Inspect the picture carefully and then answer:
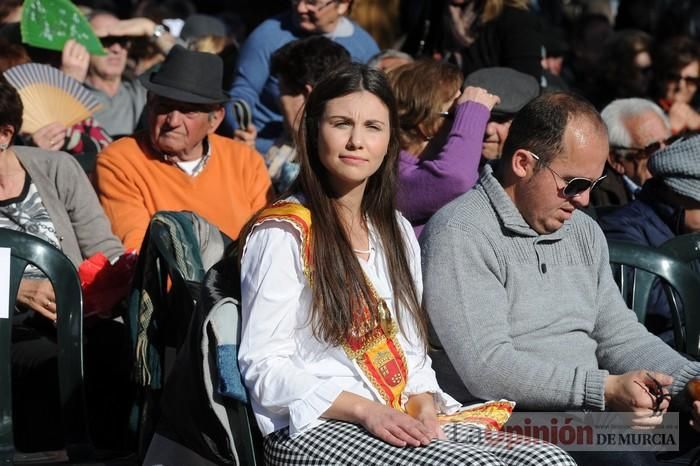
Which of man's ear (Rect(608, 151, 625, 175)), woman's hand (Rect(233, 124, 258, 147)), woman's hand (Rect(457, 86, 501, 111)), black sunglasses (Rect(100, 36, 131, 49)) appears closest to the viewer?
woman's hand (Rect(457, 86, 501, 111))

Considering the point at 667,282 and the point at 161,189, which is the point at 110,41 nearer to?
the point at 161,189

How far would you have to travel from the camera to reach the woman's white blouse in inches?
136

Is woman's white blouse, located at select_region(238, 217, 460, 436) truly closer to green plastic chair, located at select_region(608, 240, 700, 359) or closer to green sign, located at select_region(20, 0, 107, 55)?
green plastic chair, located at select_region(608, 240, 700, 359)

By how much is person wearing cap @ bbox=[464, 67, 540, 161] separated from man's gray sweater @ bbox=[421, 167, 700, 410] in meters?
1.09

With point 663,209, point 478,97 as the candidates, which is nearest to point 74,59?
point 478,97

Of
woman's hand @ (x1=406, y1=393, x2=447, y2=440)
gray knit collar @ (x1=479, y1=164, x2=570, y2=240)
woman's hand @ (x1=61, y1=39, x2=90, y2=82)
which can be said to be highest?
woman's hand @ (x1=61, y1=39, x2=90, y2=82)

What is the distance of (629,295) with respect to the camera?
16.0ft

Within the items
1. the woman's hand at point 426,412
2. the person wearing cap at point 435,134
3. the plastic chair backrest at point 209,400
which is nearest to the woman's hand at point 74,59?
the person wearing cap at point 435,134

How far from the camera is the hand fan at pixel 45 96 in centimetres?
581

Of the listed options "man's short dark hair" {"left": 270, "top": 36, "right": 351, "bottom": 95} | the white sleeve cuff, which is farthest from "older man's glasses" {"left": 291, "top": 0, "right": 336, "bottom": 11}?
the white sleeve cuff

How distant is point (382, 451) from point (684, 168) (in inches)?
93.8

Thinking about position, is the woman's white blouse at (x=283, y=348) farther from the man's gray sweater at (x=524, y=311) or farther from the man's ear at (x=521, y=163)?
the man's ear at (x=521, y=163)

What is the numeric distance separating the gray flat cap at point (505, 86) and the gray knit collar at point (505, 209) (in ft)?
3.75

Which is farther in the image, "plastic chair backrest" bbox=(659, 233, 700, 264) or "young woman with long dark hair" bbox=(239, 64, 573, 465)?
"plastic chair backrest" bbox=(659, 233, 700, 264)
